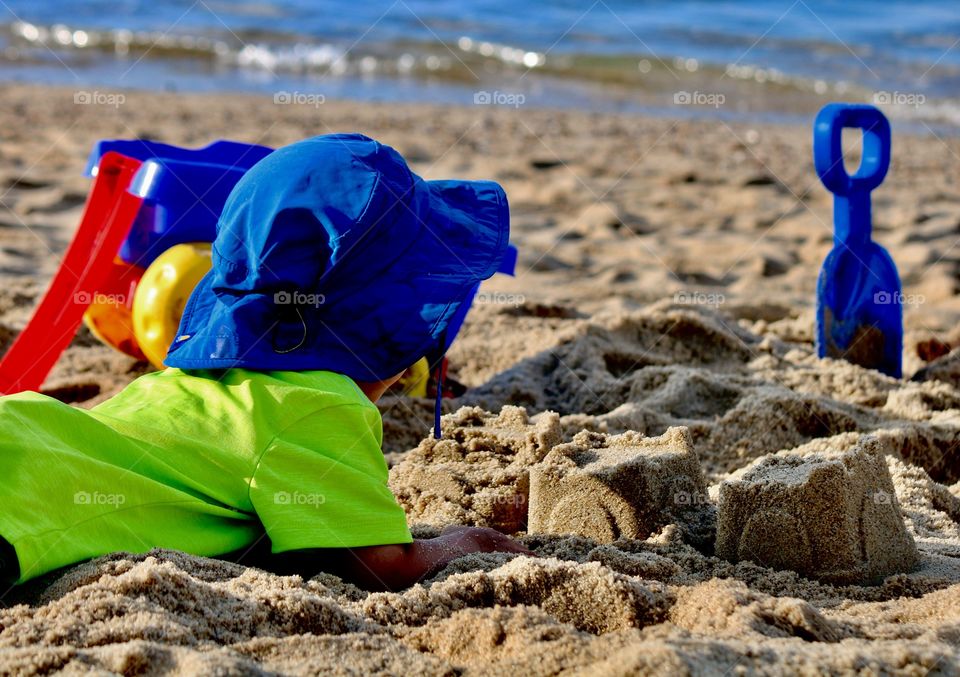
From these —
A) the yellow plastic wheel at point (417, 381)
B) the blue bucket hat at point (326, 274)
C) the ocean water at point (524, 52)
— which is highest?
the ocean water at point (524, 52)

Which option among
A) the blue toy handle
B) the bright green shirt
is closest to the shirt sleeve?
the bright green shirt

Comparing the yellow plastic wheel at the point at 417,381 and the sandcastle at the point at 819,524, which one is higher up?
the yellow plastic wheel at the point at 417,381

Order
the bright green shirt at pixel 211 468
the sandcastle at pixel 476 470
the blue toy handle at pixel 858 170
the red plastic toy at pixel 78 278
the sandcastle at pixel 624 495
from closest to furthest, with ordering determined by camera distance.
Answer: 1. the bright green shirt at pixel 211 468
2. the sandcastle at pixel 624 495
3. the sandcastle at pixel 476 470
4. the red plastic toy at pixel 78 278
5. the blue toy handle at pixel 858 170

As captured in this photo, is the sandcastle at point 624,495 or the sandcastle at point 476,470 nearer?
the sandcastle at point 624,495

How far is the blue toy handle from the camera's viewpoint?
2932 millimetres

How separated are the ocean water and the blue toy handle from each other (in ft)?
15.4

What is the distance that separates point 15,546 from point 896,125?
6902 millimetres

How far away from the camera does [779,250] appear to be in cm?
439

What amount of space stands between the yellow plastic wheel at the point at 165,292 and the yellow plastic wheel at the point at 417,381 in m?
0.55

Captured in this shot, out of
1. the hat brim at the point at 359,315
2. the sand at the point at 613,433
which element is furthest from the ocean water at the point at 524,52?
the hat brim at the point at 359,315

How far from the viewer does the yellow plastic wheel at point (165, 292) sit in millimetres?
2637

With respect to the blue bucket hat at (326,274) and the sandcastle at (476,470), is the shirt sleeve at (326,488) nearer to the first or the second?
the blue bucket hat at (326,274)

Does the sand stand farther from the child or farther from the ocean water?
the ocean water

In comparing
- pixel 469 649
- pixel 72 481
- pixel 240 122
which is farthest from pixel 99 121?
pixel 469 649
